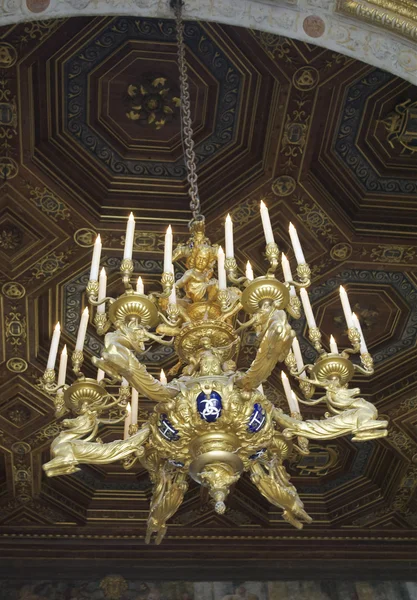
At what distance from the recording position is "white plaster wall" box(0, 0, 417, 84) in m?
6.03

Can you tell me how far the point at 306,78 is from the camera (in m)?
7.28

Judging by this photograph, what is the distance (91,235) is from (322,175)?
93.1 inches

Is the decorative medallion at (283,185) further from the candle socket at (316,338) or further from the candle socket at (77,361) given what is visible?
the candle socket at (77,361)

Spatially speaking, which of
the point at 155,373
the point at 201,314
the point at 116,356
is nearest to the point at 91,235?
the point at 155,373

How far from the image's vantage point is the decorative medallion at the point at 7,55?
6.78 m

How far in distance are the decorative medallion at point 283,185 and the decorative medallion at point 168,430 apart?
3677mm

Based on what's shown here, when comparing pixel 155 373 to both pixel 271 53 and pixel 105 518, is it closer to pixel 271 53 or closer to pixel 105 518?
pixel 105 518

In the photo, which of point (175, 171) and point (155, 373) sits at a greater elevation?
point (175, 171)

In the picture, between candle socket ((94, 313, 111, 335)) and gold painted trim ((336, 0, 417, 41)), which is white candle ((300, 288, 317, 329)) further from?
gold painted trim ((336, 0, 417, 41))

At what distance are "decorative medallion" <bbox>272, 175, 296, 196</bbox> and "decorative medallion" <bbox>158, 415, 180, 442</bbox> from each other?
3.68 meters

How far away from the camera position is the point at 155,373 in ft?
32.1

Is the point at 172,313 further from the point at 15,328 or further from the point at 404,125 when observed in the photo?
the point at 15,328

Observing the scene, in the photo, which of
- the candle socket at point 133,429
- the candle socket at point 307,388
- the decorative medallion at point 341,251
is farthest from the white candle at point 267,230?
the decorative medallion at point 341,251

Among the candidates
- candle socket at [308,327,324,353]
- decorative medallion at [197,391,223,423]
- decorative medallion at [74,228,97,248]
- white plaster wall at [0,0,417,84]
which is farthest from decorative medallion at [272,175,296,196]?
decorative medallion at [197,391,223,423]
